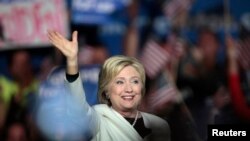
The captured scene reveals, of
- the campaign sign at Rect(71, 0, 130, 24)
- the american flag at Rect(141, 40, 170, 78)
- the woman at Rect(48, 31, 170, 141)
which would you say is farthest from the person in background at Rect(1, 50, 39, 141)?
the woman at Rect(48, 31, 170, 141)

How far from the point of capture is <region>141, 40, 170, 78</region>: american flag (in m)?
2.82

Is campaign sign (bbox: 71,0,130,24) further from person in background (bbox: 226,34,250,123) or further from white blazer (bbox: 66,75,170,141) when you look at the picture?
white blazer (bbox: 66,75,170,141)

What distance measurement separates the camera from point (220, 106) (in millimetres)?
2869

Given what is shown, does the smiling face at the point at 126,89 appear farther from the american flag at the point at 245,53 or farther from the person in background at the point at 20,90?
the american flag at the point at 245,53

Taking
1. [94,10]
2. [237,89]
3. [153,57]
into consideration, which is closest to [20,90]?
[94,10]

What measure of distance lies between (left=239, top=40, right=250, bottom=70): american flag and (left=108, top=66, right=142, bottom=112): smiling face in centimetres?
170

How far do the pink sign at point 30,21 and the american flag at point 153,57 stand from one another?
1.53ft

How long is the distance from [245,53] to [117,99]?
174 centimetres

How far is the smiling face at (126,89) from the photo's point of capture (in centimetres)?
129

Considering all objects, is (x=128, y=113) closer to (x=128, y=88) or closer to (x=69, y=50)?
(x=128, y=88)

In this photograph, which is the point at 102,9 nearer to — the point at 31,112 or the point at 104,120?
the point at 31,112

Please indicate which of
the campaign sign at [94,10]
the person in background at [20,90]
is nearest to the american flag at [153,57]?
the campaign sign at [94,10]

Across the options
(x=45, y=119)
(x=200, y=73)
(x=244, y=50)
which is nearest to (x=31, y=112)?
(x=45, y=119)

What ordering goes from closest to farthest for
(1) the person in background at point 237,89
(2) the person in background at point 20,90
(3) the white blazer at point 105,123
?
(3) the white blazer at point 105,123
(2) the person in background at point 20,90
(1) the person in background at point 237,89
